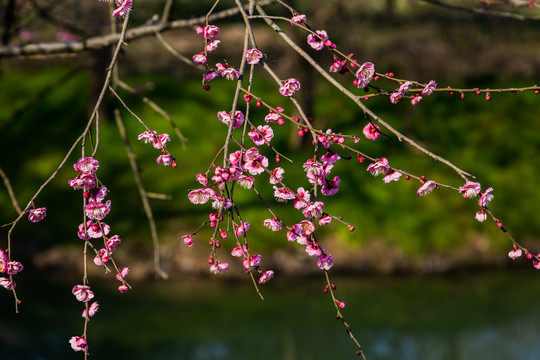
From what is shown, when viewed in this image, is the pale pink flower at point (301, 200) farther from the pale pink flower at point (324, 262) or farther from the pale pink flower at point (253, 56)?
the pale pink flower at point (253, 56)

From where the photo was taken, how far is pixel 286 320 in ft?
18.5

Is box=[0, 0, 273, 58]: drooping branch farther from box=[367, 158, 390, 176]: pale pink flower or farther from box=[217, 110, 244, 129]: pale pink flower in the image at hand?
box=[367, 158, 390, 176]: pale pink flower

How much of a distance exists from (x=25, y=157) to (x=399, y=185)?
5.20 meters

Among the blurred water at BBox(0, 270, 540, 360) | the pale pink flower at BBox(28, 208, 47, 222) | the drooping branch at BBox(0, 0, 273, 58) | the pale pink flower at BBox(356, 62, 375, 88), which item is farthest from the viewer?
the blurred water at BBox(0, 270, 540, 360)

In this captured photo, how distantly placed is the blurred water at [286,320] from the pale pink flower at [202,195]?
3.81 meters

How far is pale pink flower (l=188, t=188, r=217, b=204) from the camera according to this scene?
1.49 metres

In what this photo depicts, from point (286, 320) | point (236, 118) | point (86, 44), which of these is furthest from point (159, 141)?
point (286, 320)

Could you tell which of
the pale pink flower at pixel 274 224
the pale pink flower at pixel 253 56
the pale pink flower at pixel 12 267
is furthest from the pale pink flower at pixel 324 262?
the pale pink flower at pixel 12 267

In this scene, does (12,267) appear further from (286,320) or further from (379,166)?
(286,320)

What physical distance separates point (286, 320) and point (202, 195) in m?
4.36

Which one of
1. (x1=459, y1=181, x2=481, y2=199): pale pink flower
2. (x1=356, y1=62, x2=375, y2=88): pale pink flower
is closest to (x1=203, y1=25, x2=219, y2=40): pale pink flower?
(x1=356, y1=62, x2=375, y2=88): pale pink flower

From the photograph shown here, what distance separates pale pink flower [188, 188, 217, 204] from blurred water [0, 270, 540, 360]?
3.81 m

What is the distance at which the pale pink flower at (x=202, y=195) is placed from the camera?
149 cm

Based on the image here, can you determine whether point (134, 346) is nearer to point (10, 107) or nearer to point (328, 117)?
point (328, 117)
